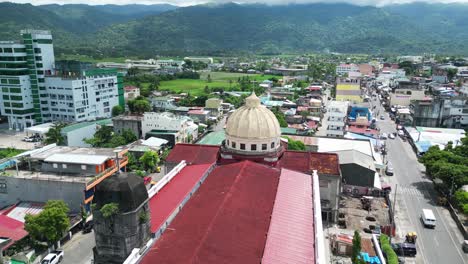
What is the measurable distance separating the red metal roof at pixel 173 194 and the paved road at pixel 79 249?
10124 mm

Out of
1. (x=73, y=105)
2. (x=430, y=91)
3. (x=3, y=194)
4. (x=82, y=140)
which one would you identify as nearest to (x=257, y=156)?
(x=3, y=194)

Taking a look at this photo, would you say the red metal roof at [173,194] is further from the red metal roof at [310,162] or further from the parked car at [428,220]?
the parked car at [428,220]

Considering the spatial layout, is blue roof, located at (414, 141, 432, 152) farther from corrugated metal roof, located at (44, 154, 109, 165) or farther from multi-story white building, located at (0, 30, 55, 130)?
multi-story white building, located at (0, 30, 55, 130)

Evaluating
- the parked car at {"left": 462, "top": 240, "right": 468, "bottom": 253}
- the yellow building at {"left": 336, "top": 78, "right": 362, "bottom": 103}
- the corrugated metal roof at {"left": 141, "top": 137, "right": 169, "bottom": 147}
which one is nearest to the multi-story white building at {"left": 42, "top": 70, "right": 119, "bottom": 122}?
the corrugated metal roof at {"left": 141, "top": 137, "right": 169, "bottom": 147}

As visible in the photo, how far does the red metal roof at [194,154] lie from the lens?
3969cm

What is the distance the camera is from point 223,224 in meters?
21.6

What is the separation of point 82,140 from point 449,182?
2371 inches

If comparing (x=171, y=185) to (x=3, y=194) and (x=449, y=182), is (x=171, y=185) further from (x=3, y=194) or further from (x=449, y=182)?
(x=449, y=182)

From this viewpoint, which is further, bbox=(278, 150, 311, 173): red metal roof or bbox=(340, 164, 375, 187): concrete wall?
bbox=(340, 164, 375, 187): concrete wall

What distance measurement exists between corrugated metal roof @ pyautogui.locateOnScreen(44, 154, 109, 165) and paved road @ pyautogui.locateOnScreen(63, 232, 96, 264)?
8842 millimetres

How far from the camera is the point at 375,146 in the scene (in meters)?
64.0

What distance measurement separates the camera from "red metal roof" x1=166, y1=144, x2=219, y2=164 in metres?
39.7

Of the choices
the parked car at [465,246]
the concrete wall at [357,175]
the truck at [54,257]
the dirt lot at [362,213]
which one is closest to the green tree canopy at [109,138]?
the truck at [54,257]

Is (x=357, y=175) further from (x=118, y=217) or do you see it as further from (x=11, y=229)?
(x=11, y=229)
